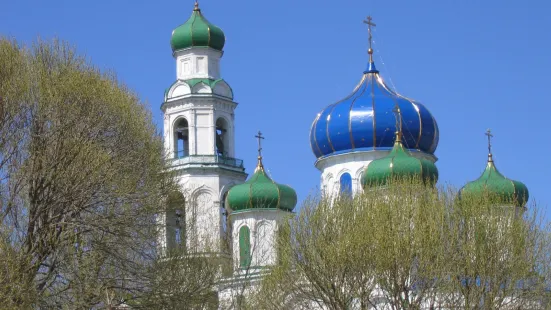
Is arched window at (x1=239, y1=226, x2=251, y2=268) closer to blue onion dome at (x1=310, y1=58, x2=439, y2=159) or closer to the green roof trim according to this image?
blue onion dome at (x1=310, y1=58, x2=439, y2=159)

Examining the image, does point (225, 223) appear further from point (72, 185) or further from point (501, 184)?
point (72, 185)

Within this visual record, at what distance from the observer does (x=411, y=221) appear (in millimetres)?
25922

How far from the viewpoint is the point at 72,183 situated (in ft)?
78.7

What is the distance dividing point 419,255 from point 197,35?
53.8 feet

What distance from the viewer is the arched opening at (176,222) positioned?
88.0 feet

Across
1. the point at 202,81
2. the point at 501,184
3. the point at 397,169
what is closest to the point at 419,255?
the point at 397,169

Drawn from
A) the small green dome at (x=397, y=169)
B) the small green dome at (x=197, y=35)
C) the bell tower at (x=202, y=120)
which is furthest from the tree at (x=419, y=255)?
the small green dome at (x=197, y=35)

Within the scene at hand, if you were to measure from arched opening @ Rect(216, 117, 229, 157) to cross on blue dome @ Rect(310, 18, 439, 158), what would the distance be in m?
2.73

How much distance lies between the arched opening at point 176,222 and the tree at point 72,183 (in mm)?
1217

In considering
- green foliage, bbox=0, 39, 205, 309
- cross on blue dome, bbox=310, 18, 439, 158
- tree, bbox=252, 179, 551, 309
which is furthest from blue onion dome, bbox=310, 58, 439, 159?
green foliage, bbox=0, 39, 205, 309

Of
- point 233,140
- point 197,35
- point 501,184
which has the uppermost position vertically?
point 197,35

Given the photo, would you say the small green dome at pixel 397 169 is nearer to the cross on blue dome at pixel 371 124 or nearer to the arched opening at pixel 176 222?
the cross on blue dome at pixel 371 124

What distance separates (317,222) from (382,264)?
7.50 feet

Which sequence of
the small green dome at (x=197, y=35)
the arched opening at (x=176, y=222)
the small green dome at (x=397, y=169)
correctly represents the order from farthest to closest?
the small green dome at (x=197, y=35), the small green dome at (x=397, y=169), the arched opening at (x=176, y=222)
